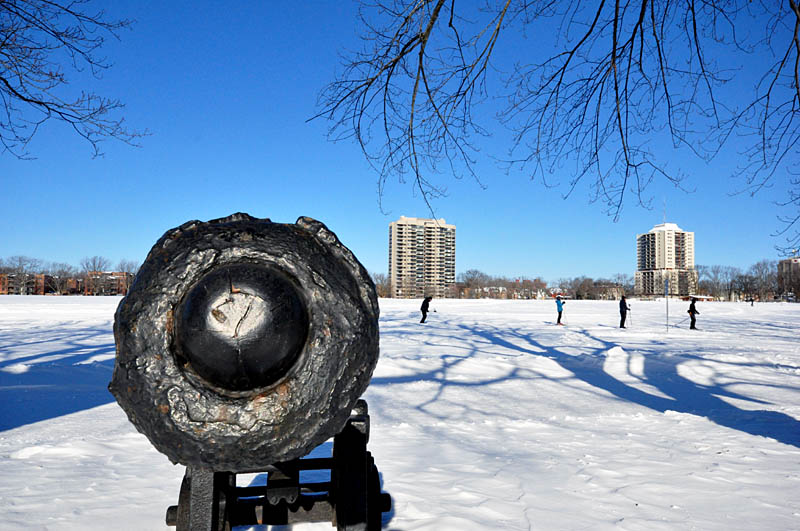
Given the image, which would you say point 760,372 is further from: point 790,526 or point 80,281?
point 80,281

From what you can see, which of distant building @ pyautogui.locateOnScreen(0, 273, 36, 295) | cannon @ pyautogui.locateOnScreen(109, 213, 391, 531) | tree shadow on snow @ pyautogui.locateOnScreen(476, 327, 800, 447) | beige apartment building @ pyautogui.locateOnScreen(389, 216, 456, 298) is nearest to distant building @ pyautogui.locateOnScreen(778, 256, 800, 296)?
beige apartment building @ pyautogui.locateOnScreen(389, 216, 456, 298)

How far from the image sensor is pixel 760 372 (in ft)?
27.8

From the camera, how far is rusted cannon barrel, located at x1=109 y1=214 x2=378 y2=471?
3.89 ft

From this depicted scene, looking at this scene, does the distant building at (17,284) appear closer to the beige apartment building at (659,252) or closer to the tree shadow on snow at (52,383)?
the tree shadow on snow at (52,383)

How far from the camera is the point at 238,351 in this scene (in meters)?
1.17

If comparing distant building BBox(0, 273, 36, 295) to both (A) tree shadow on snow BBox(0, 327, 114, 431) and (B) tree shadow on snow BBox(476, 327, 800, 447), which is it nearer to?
(A) tree shadow on snow BBox(0, 327, 114, 431)

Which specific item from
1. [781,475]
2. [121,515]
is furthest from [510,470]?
[121,515]

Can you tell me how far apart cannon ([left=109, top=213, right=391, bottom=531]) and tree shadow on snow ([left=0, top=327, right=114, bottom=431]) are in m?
5.11

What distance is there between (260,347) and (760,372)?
1000cm

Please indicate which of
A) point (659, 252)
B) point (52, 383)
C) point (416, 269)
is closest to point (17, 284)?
point (416, 269)

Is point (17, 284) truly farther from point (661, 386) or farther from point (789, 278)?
point (789, 278)

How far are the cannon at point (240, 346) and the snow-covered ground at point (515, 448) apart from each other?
2.11 m

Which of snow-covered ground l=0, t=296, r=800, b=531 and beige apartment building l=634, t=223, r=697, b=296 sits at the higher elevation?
beige apartment building l=634, t=223, r=697, b=296

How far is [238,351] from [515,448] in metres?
4.01
